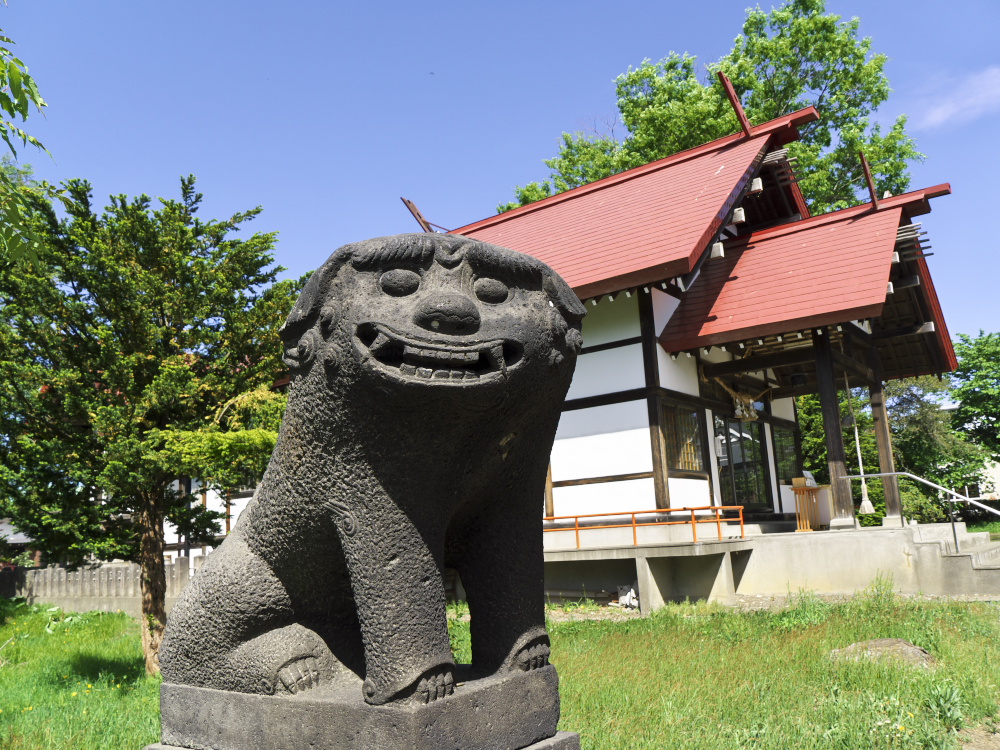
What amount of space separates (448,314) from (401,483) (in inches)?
21.9

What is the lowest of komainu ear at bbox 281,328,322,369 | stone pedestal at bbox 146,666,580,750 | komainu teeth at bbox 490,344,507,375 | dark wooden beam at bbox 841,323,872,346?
stone pedestal at bbox 146,666,580,750

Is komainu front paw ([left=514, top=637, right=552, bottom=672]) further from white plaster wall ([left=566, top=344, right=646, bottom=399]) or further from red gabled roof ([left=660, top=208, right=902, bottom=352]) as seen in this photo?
red gabled roof ([left=660, top=208, right=902, bottom=352])

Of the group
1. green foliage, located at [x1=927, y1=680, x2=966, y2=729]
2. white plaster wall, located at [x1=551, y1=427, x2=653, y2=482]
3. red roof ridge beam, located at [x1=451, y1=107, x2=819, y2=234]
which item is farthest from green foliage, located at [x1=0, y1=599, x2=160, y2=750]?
red roof ridge beam, located at [x1=451, y1=107, x2=819, y2=234]

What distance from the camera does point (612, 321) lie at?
12172mm

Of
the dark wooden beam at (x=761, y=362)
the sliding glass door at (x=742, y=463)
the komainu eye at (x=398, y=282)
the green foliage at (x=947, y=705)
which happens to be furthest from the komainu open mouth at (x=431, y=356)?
the sliding glass door at (x=742, y=463)

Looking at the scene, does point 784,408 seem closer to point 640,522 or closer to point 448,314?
point 640,522

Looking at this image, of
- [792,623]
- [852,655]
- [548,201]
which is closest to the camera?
[852,655]

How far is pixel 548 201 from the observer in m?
16.5

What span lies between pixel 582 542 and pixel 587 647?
4.20 meters

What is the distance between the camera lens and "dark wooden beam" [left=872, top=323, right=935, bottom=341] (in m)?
14.0

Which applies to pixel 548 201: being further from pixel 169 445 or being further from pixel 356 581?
pixel 356 581

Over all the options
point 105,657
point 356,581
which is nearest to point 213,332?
point 105,657

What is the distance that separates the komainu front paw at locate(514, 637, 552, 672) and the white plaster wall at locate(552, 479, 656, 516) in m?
8.59

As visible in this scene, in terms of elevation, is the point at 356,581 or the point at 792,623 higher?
the point at 356,581
